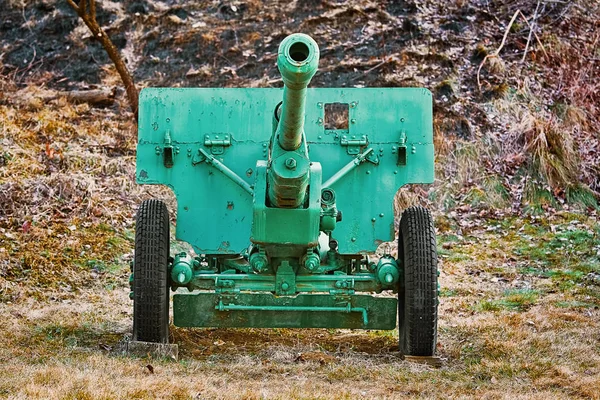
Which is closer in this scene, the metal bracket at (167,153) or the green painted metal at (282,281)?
the green painted metal at (282,281)

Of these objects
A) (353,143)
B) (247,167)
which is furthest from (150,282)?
(353,143)

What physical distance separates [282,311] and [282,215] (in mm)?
790

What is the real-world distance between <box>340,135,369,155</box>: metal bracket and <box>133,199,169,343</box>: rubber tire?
156 centimetres

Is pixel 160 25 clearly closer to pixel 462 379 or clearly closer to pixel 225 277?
pixel 225 277

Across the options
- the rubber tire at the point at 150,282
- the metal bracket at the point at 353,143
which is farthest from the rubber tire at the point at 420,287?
the rubber tire at the point at 150,282

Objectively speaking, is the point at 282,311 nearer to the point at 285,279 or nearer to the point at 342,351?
the point at 285,279

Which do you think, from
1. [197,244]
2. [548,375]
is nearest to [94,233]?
[197,244]

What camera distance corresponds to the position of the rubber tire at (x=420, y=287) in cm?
Answer: 647

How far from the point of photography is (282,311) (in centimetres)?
665

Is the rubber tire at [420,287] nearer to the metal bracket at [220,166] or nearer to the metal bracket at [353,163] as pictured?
the metal bracket at [353,163]

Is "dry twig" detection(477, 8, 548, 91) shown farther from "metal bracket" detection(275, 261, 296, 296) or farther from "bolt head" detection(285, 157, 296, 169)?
"bolt head" detection(285, 157, 296, 169)

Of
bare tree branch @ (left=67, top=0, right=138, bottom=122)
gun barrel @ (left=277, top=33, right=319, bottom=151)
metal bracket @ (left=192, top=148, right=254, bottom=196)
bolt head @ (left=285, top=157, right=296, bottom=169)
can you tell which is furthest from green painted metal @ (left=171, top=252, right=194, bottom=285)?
bare tree branch @ (left=67, top=0, right=138, bottom=122)

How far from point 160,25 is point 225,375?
11.2m

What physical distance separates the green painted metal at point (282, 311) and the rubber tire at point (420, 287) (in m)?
0.18
